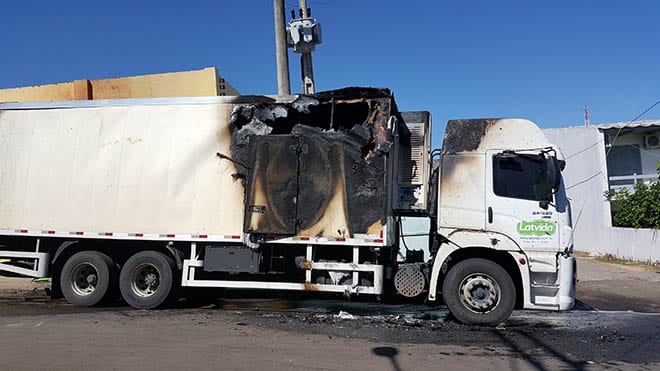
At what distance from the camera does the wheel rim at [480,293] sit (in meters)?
6.83

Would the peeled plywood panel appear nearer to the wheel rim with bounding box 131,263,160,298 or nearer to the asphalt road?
the wheel rim with bounding box 131,263,160,298

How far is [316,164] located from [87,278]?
4386mm

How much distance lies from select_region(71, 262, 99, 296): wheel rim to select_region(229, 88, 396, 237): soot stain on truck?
115 inches

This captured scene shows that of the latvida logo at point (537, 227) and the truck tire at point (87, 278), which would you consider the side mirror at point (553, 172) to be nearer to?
the latvida logo at point (537, 227)

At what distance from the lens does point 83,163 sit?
26.1 ft

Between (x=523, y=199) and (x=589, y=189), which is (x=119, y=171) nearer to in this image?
(x=523, y=199)

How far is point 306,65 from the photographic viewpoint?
12.6 meters

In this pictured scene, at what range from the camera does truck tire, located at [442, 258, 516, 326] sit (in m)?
6.77

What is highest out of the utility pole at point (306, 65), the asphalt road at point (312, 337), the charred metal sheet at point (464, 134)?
the utility pole at point (306, 65)

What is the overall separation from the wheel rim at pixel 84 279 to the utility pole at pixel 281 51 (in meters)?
5.74

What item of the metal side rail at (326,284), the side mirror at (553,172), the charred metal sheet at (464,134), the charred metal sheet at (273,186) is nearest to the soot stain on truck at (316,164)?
the charred metal sheet at (273,186)

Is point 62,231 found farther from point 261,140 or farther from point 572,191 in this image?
point 572,191

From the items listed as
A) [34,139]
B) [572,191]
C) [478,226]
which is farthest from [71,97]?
[572,191]

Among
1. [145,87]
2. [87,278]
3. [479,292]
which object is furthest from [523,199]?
[145,87]
